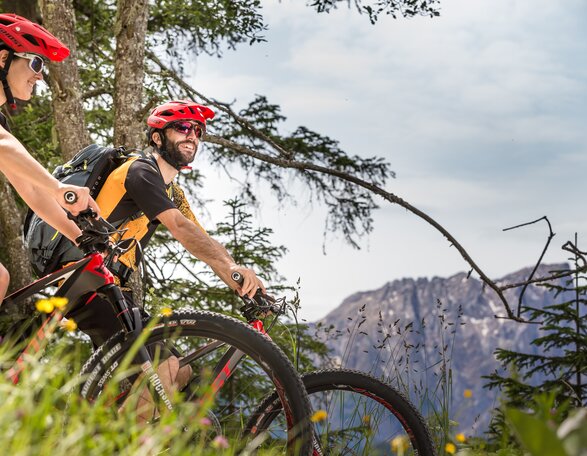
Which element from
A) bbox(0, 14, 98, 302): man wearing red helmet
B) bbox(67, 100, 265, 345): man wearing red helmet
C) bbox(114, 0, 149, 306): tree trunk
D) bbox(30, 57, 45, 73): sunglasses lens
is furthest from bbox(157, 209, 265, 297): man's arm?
bbox(114, 0, 149, 306): tree trunk

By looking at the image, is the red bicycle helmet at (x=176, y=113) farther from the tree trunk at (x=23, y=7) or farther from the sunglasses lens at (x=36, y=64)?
the tree trunk at (x=23, y=7)

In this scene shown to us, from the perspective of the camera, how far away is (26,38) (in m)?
4.00

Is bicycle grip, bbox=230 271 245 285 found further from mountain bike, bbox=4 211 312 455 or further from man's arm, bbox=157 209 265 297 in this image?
mountain bike, bbox=4 211 312 455

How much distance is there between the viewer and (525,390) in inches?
525

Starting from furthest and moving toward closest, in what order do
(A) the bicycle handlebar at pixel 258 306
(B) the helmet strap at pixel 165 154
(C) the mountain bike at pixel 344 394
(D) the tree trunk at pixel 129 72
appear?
(D) the tree trunk at pixel 129 72 < (B) the helmet strap at pixel 165 154 < (A) the bicycle handlebar at pixel 258 306 < (C) the mountain bike at pixel 344 394

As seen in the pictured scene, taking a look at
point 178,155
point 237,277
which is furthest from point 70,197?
point 178,155

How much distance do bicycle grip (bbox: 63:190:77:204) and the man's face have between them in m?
1.23

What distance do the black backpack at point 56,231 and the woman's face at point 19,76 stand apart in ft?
1.50

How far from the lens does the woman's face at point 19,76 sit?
4.00 metres

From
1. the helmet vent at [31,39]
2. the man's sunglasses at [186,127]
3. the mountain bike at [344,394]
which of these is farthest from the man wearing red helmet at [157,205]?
the helmet vent at [31,39]

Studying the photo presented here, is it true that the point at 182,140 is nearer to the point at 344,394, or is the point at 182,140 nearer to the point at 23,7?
the point at 344,394

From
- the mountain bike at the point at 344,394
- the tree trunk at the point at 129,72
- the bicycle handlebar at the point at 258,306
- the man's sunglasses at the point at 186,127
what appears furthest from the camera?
the tree trunk at the point at 129,72

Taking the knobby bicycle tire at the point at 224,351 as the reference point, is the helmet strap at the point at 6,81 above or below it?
above

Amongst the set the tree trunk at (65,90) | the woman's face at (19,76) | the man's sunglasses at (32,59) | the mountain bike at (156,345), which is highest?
the tree trunk at (65,90)
